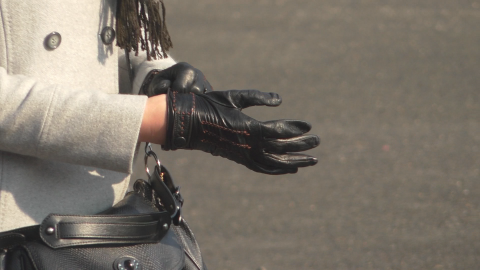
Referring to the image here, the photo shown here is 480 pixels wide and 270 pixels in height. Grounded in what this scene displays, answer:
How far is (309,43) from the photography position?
22.4 ft

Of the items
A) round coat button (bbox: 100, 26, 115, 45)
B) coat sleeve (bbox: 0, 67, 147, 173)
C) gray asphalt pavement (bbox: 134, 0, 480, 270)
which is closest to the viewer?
coat sleeve (bbox: 0, 67, 147, 173)

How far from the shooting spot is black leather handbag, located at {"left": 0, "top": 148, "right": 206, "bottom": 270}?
1235 millimetres

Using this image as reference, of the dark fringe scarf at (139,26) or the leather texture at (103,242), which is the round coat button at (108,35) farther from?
the leather texture at (103,242)

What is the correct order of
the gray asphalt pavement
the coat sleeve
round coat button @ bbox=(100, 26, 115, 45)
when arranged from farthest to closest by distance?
the gray asphalt pavement < round coat button @ bbox=(100, 26, 115, 45) < the coat sleeve

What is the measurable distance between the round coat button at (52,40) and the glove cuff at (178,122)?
0.84ft

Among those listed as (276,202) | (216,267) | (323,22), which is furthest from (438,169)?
(323,22)

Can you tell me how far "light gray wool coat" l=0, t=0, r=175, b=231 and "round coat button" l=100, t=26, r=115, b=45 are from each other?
0.03 feet

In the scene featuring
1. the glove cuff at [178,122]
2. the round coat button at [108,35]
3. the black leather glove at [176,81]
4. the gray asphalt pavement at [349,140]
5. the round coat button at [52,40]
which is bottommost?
the gray asphalt pavement at [349,140]

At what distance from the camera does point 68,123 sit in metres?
1.24

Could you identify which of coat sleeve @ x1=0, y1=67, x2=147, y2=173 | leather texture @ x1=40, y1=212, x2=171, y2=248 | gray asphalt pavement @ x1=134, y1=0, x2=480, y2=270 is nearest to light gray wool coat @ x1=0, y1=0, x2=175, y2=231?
coat sleeve @ x1=0, y1=67, x2=147, y2=173

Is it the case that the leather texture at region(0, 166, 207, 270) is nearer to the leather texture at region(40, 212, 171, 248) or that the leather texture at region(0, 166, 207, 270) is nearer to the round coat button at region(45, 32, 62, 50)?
the leather texture at region(40, 212, 171, 248)

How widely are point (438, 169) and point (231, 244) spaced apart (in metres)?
1.68

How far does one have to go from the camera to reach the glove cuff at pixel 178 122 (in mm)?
1304

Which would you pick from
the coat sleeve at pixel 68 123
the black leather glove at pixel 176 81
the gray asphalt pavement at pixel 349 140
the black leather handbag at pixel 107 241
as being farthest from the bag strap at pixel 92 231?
the gray asphalt pavement at pixel 349 140
